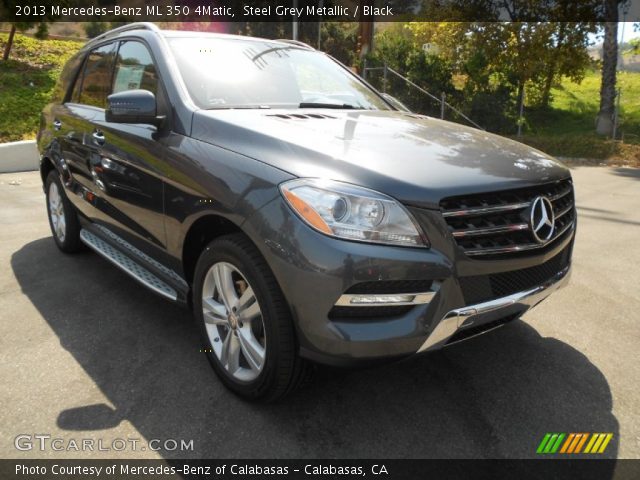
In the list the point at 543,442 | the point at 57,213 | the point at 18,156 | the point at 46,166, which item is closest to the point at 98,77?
the point at 46,166

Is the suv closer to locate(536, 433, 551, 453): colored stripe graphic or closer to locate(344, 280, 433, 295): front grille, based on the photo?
locate(344, 280, 433, 295): front grille

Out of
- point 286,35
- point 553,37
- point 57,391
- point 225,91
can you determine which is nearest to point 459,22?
point 553,37

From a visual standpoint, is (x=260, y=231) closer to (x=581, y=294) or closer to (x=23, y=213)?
(x=581, y=294)

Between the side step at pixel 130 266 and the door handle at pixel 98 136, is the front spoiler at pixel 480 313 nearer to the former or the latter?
the side step at pixel 130 266

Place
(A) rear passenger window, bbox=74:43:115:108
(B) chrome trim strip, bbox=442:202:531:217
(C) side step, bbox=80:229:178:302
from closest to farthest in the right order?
(B) chrome trim strip, bbox=442:202:531:217 < (C) side step, bbox=80:229:178:302 < (A) rear passenger window, bbox=74:43:115:108

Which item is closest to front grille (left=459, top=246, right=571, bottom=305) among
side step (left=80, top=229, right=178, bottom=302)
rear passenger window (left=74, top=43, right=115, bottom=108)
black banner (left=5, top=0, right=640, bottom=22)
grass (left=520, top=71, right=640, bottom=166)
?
side step (left=80, top=229, right=178, bottom=302)

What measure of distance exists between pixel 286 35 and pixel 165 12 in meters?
8.20

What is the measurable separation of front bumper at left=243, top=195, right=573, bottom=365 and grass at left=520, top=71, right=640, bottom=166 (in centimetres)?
1150

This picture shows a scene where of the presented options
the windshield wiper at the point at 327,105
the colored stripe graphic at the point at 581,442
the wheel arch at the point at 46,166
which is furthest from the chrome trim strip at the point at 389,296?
the wheel arch at the point at 46,166

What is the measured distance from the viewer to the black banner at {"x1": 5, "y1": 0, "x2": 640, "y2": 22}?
1359 cm

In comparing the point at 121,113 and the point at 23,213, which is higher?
the point at 121,113

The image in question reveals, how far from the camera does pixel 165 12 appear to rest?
1154 inches

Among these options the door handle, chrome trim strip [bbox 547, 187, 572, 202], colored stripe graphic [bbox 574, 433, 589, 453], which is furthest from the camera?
the door handle

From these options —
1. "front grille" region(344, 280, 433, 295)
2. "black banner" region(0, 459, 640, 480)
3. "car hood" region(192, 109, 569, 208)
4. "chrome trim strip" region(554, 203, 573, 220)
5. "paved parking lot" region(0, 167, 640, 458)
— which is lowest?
"black banner" region(0, 459, 640, 480)
